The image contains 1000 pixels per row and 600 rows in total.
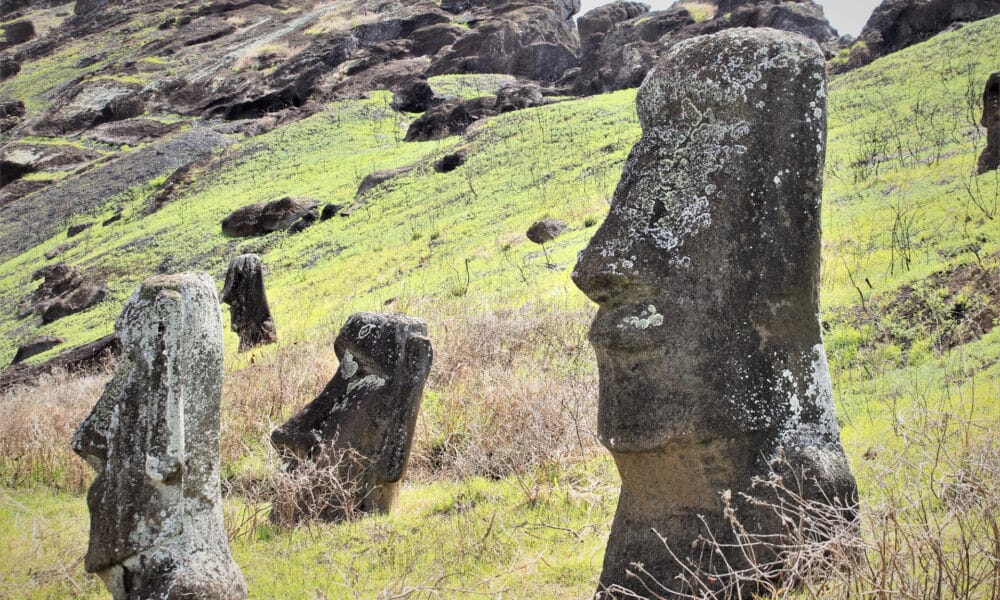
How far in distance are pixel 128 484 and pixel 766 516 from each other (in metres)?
2.96

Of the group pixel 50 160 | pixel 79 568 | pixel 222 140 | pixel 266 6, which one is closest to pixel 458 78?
pixel 222 140

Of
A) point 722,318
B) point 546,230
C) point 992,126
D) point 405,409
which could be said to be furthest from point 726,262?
point 546,230

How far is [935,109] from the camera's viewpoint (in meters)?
19.2

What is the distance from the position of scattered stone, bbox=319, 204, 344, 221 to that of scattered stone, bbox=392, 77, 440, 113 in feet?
70.9

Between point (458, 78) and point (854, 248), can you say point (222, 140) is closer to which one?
point (458, 78)

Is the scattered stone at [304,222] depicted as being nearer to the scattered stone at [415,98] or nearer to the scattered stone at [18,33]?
the scattered stone at [415,98]

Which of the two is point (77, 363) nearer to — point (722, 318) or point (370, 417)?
point (370, 417)

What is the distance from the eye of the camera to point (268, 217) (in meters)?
32.7

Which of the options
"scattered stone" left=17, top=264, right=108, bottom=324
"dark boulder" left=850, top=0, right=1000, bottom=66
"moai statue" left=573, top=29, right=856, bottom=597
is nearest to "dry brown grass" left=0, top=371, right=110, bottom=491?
"moai statue" left=573, top=29, right=856, bottom=597

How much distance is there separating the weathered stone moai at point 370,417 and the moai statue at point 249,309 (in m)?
8.46

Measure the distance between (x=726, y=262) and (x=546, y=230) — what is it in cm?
1463

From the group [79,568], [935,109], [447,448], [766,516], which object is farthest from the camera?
[935,109]

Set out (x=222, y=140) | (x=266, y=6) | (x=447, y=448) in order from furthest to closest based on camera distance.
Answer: (x=266, y=6)
(x=222, y=140)
(x=447, y=448)

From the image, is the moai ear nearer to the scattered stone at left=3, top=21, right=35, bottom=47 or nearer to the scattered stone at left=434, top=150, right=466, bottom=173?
the scattered stone at left=434, top=150, right=466, bottom=173
